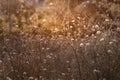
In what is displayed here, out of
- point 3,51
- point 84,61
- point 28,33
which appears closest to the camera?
point 84,61

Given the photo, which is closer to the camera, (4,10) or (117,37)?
(117,37)

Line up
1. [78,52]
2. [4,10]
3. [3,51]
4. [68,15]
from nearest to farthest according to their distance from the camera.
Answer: [78,52] < [3,51] < [68,15] < [4,10]

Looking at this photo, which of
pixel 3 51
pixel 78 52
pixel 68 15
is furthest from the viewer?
pixel 68 15

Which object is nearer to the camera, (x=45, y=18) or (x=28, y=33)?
(x=28, y=33)

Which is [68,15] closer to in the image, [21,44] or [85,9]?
[85,9]

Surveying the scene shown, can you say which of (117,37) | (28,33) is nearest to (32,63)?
(117,37)

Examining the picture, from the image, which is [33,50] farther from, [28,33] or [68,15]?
[68,15]

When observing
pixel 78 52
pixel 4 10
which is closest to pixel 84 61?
pixel 78 52

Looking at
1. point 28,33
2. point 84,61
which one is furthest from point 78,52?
point 28,33

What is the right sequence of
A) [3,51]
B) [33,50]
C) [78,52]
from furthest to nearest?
[3,51], [33,50], [78,52]
